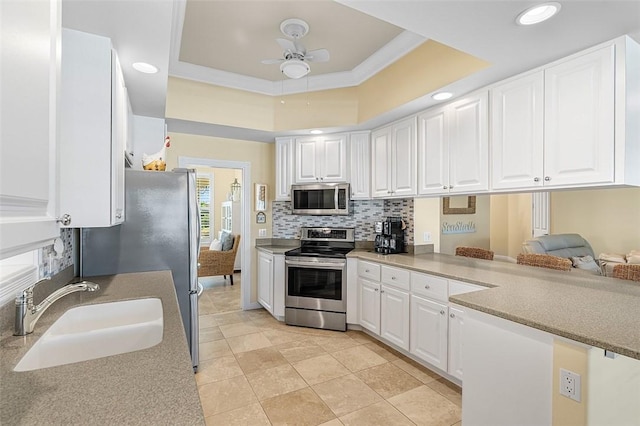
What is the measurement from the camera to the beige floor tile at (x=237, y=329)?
3500 millimetres

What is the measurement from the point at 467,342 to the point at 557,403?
433mm

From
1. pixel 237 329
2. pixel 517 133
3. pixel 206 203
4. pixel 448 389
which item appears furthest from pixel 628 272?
pixel 206 203

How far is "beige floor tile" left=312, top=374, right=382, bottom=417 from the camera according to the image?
2225 mm

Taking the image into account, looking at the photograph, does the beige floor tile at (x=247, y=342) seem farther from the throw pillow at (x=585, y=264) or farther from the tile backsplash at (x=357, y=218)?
the throw pillow at (x=585, y=264)

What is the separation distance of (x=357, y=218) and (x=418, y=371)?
77.0 inches

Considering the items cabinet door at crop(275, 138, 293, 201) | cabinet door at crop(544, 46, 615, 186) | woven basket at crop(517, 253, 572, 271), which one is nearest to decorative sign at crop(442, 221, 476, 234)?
woven basket at crop(517, 253, 572, 271)

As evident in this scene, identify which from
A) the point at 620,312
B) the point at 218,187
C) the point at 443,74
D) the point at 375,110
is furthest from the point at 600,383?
the point at 218,187

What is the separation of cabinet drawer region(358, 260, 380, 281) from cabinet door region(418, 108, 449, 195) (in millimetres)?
875

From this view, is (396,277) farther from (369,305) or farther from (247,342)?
(247,342)

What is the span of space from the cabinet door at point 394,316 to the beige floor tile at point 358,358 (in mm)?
220

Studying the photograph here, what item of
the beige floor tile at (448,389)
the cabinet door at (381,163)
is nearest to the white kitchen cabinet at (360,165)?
the cabinet door at (381,163)

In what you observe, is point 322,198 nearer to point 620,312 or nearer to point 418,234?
point 418,234

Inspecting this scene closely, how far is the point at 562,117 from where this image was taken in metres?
1.98

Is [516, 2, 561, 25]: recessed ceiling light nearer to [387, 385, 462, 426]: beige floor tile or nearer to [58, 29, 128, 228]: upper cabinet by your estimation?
[58, 29, 128, 228]: upper cabinet
